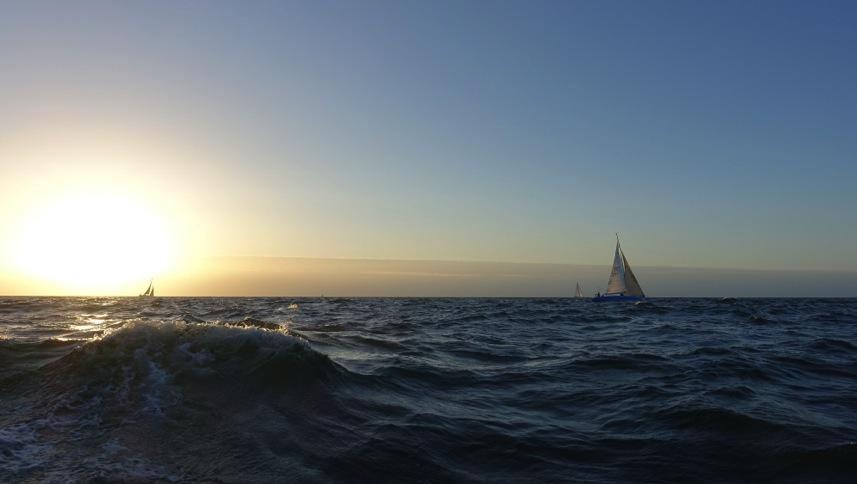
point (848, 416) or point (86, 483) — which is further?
point (848, 416)

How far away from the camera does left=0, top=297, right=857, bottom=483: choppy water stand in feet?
21.9

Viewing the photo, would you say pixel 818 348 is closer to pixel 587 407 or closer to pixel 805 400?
pixel 805 400

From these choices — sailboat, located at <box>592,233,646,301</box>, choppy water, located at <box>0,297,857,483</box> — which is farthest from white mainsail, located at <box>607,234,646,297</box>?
choppy water, located at <box>0,297,857,483</box>

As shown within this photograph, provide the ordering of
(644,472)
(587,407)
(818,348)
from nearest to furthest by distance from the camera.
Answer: (644,472) → (587,407) → (818,348)

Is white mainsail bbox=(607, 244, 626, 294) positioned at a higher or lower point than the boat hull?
higher

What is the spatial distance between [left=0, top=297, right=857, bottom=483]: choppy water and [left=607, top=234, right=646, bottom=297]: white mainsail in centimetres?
Result: 8155

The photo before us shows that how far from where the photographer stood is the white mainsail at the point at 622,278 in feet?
307

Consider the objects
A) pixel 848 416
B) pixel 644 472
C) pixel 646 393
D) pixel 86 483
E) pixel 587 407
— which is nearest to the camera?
pixel 86 483

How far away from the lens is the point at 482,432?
8.47m

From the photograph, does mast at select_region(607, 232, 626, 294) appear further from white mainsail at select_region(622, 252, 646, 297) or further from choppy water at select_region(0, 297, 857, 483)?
choppy water at select_region(0, 297, 857, 483)

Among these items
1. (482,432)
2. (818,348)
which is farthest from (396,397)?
(818,348)

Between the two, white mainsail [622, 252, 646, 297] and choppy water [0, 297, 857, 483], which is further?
white mainsail [622, 252, 646, 297]

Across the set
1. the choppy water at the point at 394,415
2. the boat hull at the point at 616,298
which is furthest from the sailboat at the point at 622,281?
the choppy water at the point at 394,415

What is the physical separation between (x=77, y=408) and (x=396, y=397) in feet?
19.2
